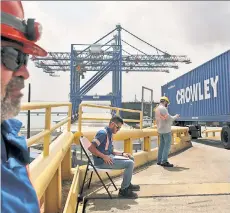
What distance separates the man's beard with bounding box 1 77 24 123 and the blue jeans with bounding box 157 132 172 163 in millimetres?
5631

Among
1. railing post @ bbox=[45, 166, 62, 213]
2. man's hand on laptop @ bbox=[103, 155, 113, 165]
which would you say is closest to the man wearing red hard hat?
railing post @ bbox=[45, 166, 62, 213]

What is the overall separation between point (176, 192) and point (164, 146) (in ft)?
6.93

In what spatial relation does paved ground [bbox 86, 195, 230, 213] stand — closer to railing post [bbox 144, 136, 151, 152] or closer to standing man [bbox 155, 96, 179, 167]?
standing man [bbox 155, 96, 179, 167]

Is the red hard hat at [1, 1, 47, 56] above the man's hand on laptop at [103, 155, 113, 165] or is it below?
above

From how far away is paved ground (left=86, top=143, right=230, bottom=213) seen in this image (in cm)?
371

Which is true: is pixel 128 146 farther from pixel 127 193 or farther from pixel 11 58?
pixel 11 58

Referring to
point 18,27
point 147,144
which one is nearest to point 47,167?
point 18,27

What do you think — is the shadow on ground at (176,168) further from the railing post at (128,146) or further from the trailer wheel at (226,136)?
the trailer wheel at (226,136)

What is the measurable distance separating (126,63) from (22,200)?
47.1m

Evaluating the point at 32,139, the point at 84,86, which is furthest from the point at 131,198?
the point at 84,86

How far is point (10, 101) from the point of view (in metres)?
0.98

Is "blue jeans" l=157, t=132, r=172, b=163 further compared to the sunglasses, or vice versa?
"blue jeans" l=157, t=132, r=172, b=163

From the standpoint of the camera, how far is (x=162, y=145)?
21.6 ft

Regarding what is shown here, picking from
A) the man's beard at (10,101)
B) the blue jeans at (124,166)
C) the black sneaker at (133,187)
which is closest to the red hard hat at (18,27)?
the man's beard at (10,101)
